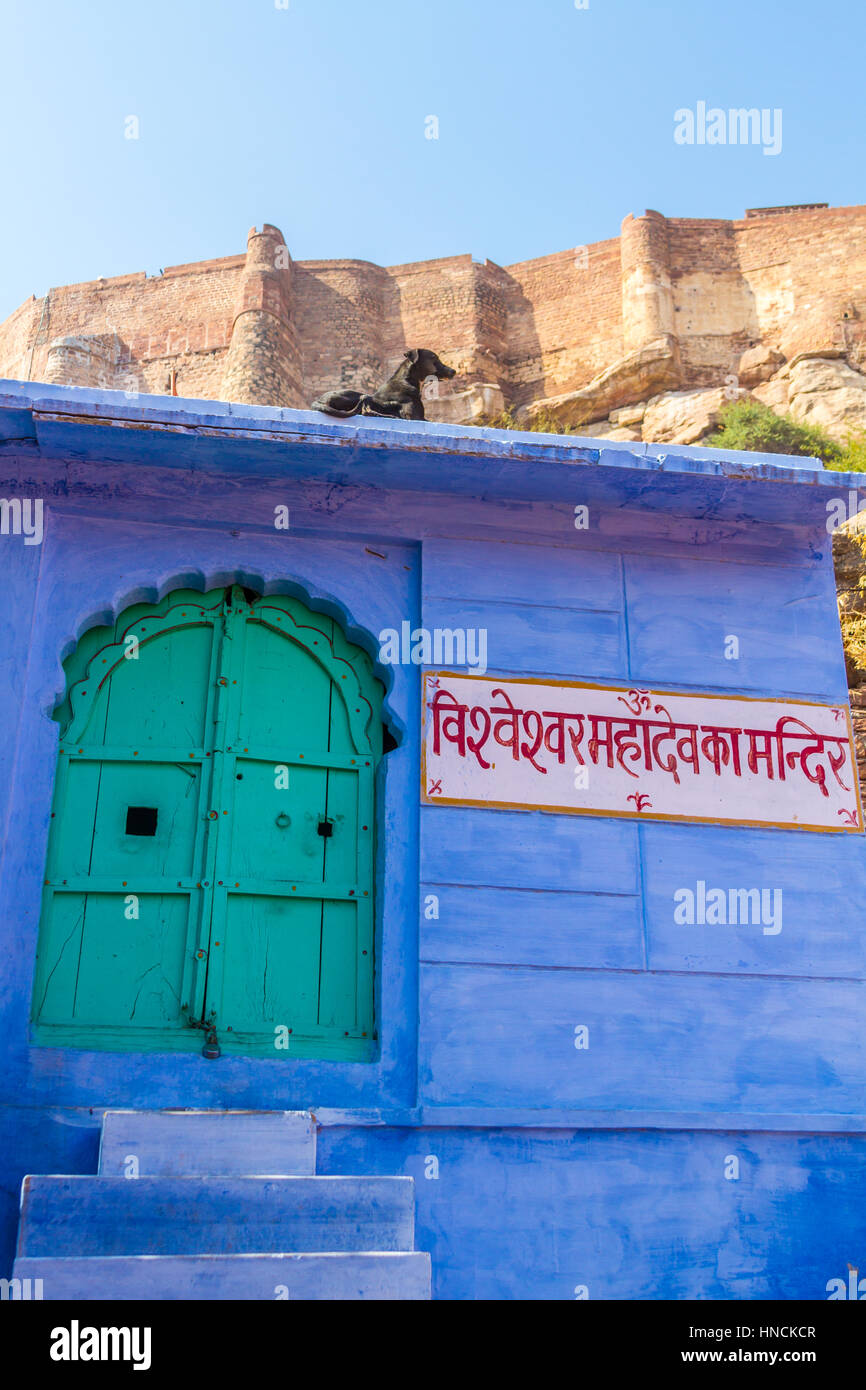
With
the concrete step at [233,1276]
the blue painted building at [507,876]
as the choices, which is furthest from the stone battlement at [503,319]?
the concrete step at [233,1276]

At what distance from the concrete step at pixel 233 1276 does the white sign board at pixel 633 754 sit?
176 centimetres

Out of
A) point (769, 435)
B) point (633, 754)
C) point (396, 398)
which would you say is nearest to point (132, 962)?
point (633, 754)

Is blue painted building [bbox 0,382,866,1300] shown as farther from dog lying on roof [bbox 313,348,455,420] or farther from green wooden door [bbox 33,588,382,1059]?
dog lying on roof [bbox 313,348,455,420]

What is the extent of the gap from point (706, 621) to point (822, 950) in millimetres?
1423

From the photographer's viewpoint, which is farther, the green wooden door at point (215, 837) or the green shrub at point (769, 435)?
the green shrub at point (769, 435)

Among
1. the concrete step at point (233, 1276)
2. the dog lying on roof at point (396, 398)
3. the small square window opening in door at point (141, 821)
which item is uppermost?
the dog lying on roof at point (396, 398)

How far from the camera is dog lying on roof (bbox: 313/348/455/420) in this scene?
17.7ft

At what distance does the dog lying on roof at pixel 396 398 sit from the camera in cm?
541

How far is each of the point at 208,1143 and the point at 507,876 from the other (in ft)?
4.72

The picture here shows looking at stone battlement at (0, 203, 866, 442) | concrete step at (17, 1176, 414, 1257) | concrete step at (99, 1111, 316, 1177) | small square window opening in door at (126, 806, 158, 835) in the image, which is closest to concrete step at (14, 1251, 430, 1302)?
concrete step at (17, 1176, 414, 1257)

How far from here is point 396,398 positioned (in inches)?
241

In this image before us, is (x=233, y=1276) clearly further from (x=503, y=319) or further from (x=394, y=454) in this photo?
(x=503, y=319)

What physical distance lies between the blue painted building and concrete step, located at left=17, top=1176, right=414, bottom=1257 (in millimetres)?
396

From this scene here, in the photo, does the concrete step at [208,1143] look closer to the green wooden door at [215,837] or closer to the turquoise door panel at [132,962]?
the green wooden door at [215,837]
